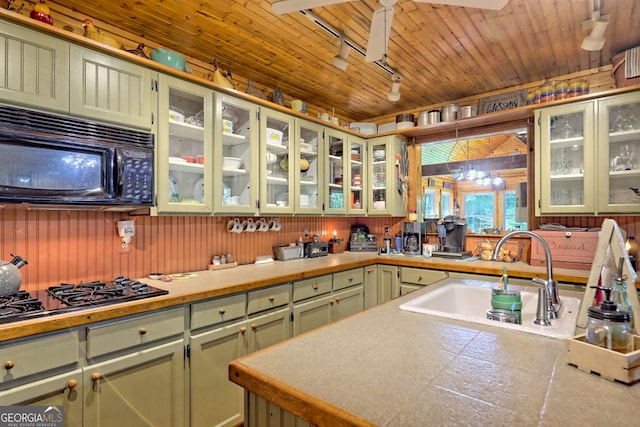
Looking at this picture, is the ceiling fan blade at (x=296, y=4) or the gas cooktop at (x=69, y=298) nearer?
the gas cooktop at (x=69, y=298)

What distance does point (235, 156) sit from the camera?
2631mm

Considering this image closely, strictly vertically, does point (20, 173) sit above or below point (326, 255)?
above

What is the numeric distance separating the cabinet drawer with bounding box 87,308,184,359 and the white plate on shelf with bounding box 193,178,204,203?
2.66ft

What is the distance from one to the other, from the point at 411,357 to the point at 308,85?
114 inches

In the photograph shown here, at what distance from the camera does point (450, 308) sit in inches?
69.4

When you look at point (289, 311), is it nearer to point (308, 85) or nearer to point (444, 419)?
point (444, 419)

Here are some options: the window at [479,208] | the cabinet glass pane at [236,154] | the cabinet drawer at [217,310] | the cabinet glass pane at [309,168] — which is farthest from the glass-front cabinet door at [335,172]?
the window at [479,208]

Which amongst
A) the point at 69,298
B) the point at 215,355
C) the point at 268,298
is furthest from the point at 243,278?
the point at 69,298

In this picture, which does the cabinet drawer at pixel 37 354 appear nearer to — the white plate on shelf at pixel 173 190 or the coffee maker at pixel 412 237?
the white plate on shelf at pixel 173 190

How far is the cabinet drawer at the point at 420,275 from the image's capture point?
299 cm

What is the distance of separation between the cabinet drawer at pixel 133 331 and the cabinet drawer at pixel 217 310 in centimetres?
9

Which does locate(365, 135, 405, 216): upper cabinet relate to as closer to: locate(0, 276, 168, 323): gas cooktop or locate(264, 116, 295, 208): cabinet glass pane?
locate(264, 116, 295, 208): cabinet glass pane

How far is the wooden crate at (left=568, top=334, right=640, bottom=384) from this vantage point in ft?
2.56

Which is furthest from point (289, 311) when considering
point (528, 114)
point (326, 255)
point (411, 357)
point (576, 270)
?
point (528, 114)
